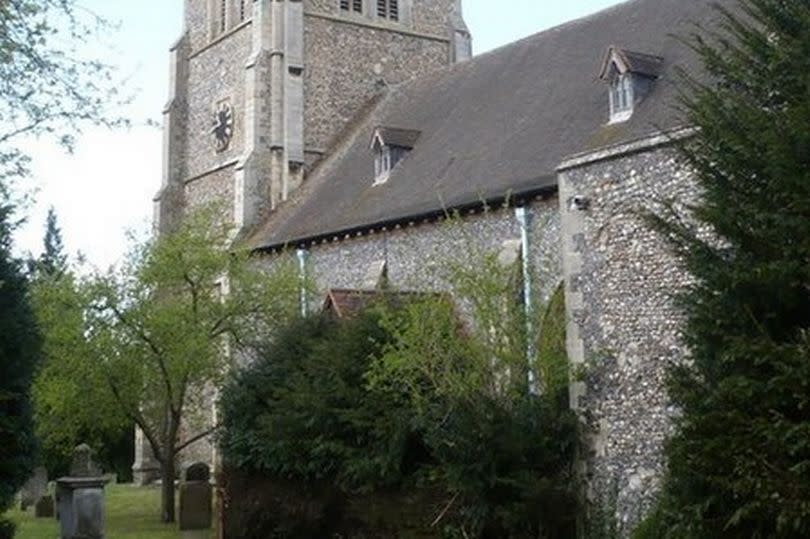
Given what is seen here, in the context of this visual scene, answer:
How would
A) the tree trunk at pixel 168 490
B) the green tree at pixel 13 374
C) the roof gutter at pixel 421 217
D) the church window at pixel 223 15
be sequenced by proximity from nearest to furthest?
1. the green tree at pixel 13 374
2. the roof gutter at pixel 421 217
3. the tree trunk at pixel 168 490
4. the church window at pixel 223 15

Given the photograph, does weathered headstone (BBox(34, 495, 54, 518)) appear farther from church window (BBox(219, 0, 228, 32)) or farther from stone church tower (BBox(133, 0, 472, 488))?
church window (BBox(219, 0, 228, 32))

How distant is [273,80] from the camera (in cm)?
2872

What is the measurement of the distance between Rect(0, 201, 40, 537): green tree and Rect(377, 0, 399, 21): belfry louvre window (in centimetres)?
1935

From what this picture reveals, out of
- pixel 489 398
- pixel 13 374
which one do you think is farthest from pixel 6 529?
pixel 489 398

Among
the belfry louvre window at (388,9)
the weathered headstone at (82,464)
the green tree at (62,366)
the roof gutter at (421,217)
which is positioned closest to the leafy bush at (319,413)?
the weathered headstone at (82,464)

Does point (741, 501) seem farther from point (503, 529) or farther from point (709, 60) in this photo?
point (503, 529)

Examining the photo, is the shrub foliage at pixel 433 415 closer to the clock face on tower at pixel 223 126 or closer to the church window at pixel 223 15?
the clock face on tower at pixel 223 126

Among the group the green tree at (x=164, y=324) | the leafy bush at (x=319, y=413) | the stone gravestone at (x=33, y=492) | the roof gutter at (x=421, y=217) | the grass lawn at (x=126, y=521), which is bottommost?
the grass lawn at (x=126, y=521)

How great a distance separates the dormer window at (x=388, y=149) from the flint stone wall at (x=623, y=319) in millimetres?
10225

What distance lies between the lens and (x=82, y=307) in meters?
22.0

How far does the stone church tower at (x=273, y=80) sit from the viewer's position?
93.2 ft

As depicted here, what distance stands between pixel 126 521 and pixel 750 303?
1759 centimetres

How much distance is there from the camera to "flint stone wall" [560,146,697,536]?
1277 centimetres

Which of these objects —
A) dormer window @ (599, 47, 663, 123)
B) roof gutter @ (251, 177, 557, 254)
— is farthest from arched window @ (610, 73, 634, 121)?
roof gutter @ (251, 177, 557, 254)
